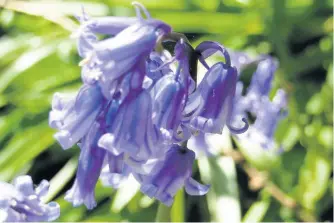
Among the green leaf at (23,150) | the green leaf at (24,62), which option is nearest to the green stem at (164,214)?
the green leaf at (23,150)

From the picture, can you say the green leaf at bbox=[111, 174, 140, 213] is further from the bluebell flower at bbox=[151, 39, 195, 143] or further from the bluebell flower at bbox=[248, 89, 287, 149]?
the bluebell flower at bbox=[151, 39, 195, 143]

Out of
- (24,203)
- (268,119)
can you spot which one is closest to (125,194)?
(268,119)

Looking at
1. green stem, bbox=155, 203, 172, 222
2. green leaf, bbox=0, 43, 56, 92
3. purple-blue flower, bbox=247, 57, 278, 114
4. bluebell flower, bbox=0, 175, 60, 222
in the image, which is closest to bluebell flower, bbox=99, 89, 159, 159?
bluebell flower, bbox=0, 175, 60, 222

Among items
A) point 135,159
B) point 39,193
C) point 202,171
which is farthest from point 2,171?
point 135,159

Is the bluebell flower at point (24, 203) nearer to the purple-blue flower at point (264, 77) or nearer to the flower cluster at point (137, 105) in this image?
the flower cluster at point (137, 105)

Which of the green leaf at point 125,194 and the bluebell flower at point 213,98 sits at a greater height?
the bluebell flower at point 213,98

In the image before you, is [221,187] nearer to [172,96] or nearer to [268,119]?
[268,119]

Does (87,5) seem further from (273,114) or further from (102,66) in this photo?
(102,66)
